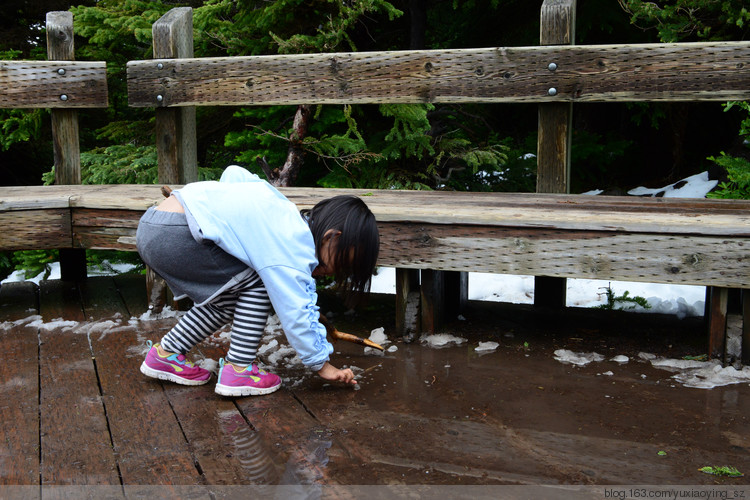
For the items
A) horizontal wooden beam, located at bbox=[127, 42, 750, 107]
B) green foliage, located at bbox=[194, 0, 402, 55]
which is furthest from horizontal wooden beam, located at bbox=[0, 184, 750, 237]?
green foliage, located at bbox=[194, 0, 402, 55]

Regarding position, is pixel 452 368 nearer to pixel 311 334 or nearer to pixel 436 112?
pixel 311 334

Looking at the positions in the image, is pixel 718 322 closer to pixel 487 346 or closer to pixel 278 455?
pixel 487 346

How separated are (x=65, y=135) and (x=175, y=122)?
81cm

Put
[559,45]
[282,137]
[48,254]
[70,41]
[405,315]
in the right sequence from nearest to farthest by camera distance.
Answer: [405,315], [559,45], [70,41], [282,137], [48,254]

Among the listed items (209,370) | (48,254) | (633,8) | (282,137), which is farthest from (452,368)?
(48,254)

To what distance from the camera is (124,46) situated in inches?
257

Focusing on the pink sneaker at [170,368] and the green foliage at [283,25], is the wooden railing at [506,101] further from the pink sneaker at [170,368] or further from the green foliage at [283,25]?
the pink sneaker at [170,368]

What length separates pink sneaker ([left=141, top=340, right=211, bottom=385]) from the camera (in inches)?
116

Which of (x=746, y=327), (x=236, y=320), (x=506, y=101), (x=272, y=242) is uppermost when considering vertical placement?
(x=506, y=101)

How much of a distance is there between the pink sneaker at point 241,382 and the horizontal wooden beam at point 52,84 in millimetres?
2569

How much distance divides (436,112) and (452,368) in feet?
10.9

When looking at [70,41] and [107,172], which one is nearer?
Result: [70,41]

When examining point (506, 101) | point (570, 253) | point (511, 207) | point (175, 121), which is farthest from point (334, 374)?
point (175, 121)

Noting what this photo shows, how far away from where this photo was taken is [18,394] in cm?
285
